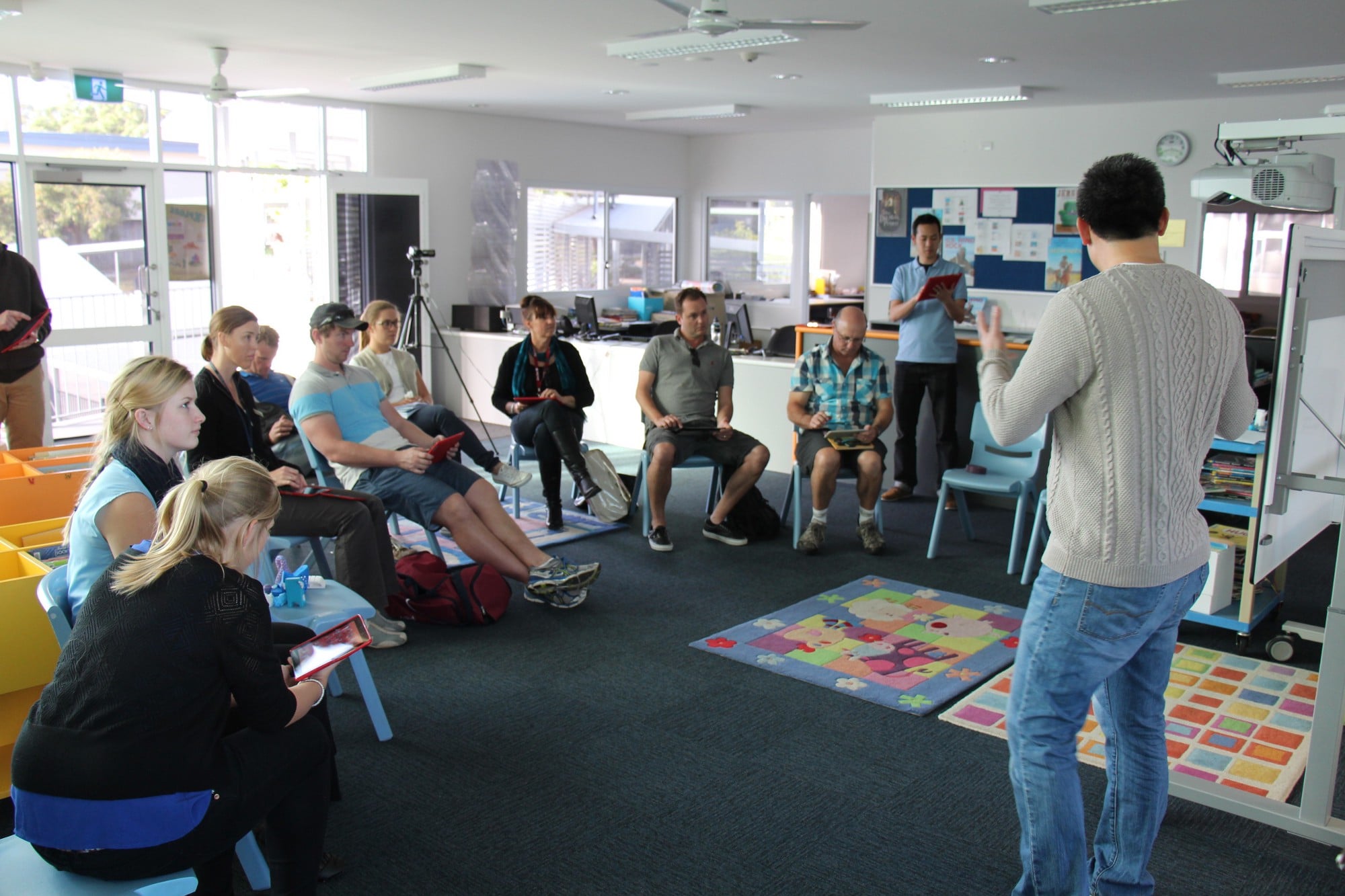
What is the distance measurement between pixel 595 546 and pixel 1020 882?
10.6 ft

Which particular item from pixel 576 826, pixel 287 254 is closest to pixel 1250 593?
pixel 576 826

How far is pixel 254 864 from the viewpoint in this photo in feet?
7.42

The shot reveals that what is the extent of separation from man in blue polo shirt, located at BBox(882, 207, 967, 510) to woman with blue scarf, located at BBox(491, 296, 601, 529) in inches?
70.0

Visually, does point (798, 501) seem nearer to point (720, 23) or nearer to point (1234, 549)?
point (1234, 549)

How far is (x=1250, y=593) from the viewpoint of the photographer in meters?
3.79

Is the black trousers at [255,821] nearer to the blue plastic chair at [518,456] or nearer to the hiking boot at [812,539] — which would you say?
the hiking boot at [812,539]

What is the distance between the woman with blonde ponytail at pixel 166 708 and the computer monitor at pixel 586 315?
655 centimetres

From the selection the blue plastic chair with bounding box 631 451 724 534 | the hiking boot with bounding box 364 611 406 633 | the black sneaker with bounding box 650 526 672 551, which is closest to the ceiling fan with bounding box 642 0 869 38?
the blue plastic chair with bounding box 631 451 724 534

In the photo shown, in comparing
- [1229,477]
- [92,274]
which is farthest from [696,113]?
[1229,477]

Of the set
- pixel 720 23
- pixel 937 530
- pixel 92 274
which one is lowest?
pixel 937 530

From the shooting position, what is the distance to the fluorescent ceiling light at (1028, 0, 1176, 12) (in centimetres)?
439

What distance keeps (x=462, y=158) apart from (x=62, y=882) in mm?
8377

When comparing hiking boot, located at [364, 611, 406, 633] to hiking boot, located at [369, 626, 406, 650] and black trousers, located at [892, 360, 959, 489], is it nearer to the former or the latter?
hiking boot, located at [369, 626, 406, 650]

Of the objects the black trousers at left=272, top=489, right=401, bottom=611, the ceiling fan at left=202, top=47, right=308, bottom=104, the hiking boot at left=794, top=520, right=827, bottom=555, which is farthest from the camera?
the ceiling fan at left=202, top=47, right=308, bottom=104
